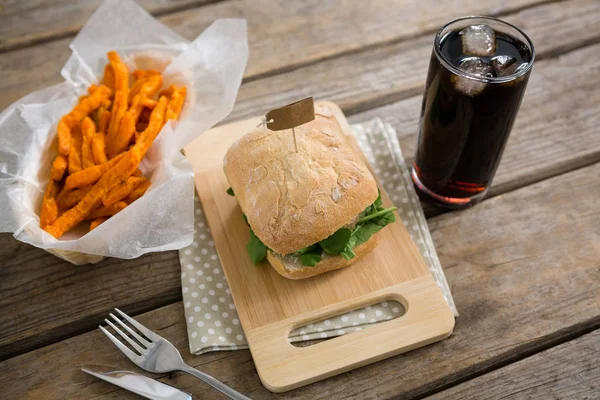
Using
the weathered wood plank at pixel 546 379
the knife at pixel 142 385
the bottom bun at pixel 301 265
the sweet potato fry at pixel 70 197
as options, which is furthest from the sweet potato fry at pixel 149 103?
Result: the weathered wood plank at pixel 546 379

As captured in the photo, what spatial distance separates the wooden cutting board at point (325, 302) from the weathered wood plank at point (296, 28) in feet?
2.67

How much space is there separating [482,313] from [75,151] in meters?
1.29

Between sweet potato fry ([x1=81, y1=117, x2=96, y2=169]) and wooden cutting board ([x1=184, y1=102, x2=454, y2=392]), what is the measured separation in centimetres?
37

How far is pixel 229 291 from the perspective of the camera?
1.73 meters

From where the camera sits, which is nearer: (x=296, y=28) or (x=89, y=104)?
(x=89, y=104)

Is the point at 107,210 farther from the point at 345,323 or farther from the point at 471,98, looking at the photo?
the point at 471,98

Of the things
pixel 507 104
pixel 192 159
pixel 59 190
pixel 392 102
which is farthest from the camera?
pixel 392 102

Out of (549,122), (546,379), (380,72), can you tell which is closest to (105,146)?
(380,72)

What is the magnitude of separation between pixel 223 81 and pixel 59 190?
0.65 meters

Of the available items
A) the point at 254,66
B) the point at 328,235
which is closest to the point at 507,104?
the point at 328,235

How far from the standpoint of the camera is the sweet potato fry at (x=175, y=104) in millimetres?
1908

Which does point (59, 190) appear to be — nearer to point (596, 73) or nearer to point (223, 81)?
point (223, 81)

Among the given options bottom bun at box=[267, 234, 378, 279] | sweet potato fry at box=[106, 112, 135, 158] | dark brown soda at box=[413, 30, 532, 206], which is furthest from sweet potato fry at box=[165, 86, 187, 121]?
dark brown soda at box=[413, 30, 532, 206]

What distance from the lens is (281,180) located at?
63.8 inches
